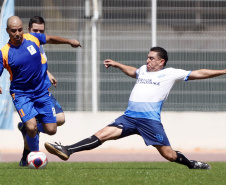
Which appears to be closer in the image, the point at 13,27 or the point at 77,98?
the point at 13,27

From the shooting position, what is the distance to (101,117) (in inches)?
622

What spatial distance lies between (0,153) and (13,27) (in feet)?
19.4

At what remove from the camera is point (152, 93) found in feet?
32.4

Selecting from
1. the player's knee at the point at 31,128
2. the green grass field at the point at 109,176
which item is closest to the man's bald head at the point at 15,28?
the player's knee at the point at 31,128

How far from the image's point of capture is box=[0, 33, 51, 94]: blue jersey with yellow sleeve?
961 cm

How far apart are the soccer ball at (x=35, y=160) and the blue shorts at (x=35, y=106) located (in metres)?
0.49

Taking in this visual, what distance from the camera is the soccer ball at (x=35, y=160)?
9.70 m

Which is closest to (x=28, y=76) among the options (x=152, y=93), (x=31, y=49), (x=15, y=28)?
(x=31, y=49)

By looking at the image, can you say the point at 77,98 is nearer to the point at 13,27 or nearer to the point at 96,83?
the point at 96,83

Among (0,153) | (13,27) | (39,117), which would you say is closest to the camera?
(13,27)

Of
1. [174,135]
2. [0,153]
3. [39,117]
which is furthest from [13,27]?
[174,135]

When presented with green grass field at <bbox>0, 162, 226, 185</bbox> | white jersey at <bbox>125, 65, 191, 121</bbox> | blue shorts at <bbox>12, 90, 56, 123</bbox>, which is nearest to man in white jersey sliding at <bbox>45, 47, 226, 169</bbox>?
white jersey at <bbox>125, 65, 191, 121</bbox>

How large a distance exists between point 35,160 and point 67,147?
0.46 m

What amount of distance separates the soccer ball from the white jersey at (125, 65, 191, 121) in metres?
1.31
